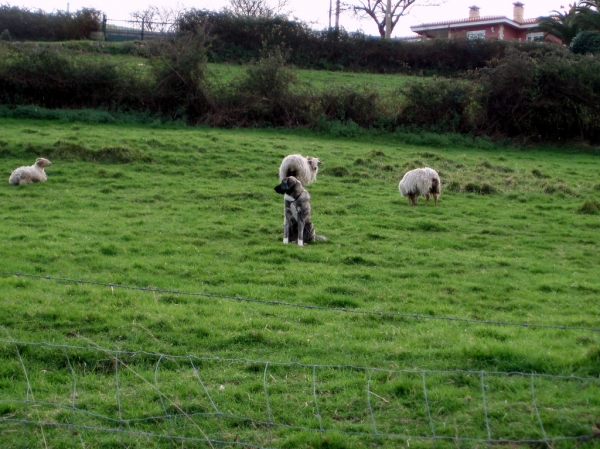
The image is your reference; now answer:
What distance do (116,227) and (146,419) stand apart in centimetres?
953

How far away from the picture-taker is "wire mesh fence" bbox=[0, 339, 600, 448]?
19.4 ft

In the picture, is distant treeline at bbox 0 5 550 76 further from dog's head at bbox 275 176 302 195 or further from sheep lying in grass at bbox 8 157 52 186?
dog's head at bbox 275 176 302 195

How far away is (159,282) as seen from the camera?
36.3 ft

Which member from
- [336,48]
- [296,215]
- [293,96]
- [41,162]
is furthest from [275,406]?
[336,48]

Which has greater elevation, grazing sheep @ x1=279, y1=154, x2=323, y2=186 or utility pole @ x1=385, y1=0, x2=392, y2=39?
utility pole @ x1=385, y1=0, x2=392, y2=39

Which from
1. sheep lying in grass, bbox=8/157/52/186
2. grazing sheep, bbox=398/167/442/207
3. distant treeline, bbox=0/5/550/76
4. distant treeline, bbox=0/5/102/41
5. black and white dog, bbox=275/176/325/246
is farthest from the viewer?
distant treeline, bbox=0/5/102/41

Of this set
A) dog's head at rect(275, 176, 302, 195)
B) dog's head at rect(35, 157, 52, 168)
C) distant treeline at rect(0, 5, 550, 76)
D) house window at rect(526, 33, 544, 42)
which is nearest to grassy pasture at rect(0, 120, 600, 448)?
dog's head at rect(35, 157, 52, 168)

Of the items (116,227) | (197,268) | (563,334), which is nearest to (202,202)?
(116,227)

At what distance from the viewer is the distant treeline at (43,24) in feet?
152

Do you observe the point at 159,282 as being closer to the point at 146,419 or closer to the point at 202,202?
the point at 146,419

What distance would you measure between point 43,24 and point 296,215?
3910 cm

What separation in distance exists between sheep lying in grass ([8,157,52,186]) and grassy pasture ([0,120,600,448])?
0.35 m

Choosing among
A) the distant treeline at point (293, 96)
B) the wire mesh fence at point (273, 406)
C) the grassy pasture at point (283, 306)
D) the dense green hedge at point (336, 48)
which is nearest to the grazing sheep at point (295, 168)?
the grassy pasture at point (283, 306)

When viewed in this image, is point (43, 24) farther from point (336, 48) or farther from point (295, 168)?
point (295, 168)
